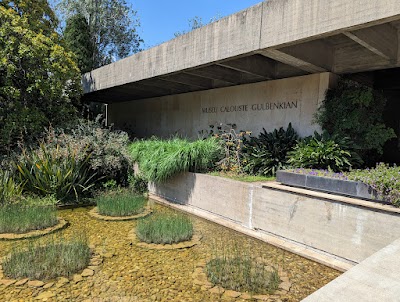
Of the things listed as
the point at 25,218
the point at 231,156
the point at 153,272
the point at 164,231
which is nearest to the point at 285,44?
the point at 231,156

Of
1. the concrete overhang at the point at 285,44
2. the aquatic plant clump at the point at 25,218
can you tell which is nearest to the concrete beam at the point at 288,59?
the concrete overhang at the point at 285,44

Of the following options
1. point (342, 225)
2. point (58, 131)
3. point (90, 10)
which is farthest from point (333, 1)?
point (90, 10)

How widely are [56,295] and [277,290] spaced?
A: 2.30 metres

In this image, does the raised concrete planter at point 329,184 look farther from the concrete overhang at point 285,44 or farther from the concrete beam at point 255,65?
the concrete beam at point 255,65

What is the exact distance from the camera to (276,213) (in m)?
4.85

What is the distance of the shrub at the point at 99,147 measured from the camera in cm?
741

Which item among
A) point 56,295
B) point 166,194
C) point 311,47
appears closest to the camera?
point 56,295

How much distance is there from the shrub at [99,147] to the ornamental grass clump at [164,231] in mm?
3196

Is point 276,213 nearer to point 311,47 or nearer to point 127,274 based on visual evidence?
point 127,274

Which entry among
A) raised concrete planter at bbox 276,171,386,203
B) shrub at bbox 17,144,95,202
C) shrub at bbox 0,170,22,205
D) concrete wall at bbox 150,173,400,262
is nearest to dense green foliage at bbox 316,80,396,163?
raised concrete planter at bbox 276,171,386,203

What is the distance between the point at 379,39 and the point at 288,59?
4.85 ft

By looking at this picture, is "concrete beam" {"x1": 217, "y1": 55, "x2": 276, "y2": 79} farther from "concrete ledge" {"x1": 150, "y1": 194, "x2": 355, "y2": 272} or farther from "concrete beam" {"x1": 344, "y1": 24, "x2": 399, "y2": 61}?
"concrete ledge" {"x1": 150, "y1": 194, "x2": 355, "y2": 272}

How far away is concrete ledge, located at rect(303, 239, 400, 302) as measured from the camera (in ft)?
6.53

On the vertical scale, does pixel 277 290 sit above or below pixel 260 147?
below
